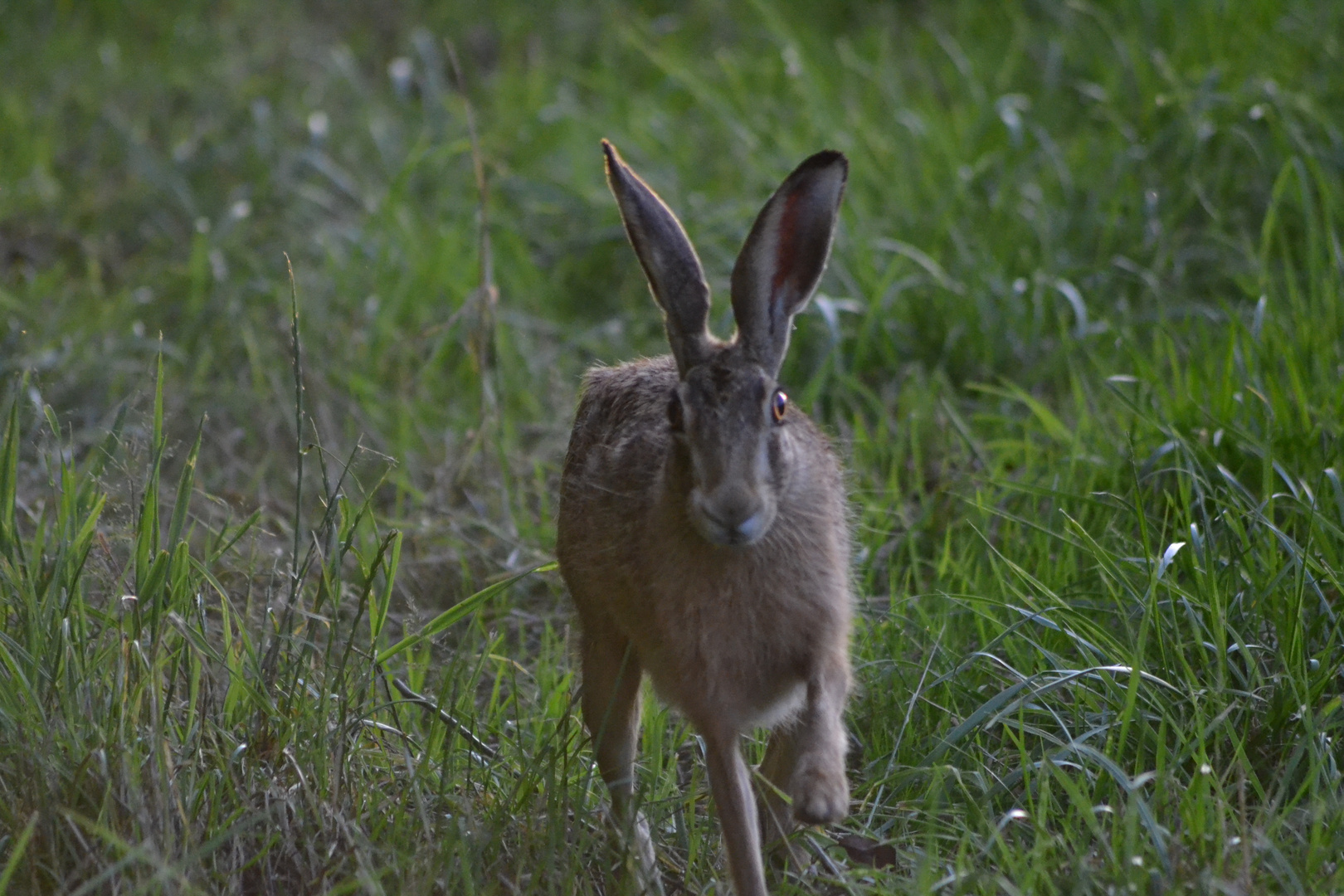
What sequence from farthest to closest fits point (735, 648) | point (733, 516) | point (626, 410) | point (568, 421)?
point (568, 421), point (626, 410), point (735, 648), point (733, 516)

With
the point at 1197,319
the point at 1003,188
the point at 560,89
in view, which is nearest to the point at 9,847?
the point at 1197,319

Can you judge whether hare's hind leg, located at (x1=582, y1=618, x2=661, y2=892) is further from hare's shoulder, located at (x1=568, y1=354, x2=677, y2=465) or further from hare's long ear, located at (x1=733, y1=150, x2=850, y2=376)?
hare's long ear, located at (x1=733, y1=150, x2=850, y2=376)

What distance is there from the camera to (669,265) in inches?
125

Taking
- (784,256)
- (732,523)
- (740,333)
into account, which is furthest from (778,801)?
(784,256)

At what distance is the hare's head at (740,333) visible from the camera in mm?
2881

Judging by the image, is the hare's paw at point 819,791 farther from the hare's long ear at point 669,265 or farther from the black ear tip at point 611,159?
the black ear tip at point 611,159

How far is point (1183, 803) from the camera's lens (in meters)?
2.91

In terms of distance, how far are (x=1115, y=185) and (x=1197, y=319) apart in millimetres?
952

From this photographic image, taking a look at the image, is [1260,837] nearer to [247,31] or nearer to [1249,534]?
[1249,534]

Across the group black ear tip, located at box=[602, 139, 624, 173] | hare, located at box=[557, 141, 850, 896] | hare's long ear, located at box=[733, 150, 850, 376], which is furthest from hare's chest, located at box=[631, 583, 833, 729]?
black ear tip, located at box=[602, 139, 624, 173]

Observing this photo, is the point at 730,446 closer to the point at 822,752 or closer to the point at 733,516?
the point at 733,516

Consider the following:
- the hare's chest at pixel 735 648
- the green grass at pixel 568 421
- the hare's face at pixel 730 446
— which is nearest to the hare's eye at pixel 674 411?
the hare's face at pixel 730 446

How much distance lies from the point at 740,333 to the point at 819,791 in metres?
0.90

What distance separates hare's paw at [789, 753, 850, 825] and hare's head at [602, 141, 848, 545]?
440mm
